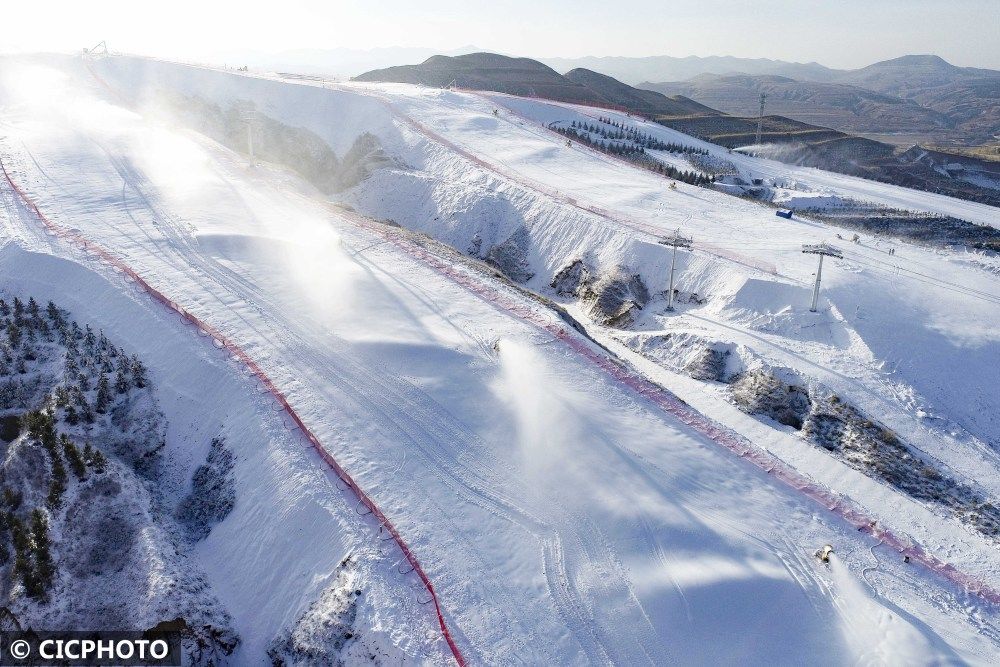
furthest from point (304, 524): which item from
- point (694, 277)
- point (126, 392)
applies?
point (694, 277)

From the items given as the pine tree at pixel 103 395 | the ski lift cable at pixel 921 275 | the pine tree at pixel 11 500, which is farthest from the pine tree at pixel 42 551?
the ski lift cable at pixel 921 275

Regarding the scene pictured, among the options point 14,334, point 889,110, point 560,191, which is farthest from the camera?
point 889,110

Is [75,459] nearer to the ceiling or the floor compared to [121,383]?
nearer to the floor

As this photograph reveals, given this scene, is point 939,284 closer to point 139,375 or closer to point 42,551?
point 139,375

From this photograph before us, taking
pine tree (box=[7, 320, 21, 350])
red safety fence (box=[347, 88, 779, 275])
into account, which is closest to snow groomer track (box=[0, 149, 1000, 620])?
pine tree (box=[7, 320, 21, 350])

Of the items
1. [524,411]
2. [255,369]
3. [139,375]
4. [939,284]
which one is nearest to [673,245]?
[939,284]

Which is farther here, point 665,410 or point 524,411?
point 665,410

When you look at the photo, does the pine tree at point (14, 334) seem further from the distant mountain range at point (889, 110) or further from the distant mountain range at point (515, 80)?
the distant mountain range at point (889, 110)
